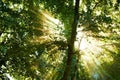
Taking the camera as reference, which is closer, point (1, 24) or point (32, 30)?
point (1, 24)

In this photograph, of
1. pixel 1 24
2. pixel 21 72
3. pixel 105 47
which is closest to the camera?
pixel 1 24

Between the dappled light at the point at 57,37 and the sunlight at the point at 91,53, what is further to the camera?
the sunlight at the point at 91,53

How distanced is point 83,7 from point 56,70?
387 cm

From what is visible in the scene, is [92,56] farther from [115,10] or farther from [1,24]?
[1,24]

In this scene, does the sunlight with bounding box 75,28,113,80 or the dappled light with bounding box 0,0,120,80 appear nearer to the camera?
the dappled light with bounding box 0,0,120,80

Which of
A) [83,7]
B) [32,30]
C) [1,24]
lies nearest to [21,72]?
[32,30]

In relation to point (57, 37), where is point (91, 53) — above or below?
Answer: below

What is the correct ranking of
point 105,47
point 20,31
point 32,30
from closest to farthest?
point 20,31
point 32,30
point 105,47

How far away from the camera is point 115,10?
16.3 meters

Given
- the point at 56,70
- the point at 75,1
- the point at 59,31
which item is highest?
the point at 75,1

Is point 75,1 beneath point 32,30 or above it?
above

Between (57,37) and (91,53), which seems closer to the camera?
(57,37)

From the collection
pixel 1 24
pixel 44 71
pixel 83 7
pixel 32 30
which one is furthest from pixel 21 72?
pixel 83 7

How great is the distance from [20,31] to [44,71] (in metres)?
2.96
